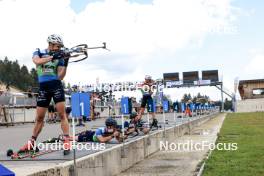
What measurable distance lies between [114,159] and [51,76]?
243 centimetres

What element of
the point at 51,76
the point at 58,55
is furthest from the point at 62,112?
the point at 58,55

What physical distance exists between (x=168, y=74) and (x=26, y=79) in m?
39.2

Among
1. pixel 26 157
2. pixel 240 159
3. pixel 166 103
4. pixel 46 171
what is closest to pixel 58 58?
pixel 26 157

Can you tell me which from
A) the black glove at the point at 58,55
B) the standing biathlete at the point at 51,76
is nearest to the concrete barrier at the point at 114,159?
the standing biathlete at the point at 51,76

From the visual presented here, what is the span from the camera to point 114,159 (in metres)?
10.2

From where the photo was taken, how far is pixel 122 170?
10.9 m

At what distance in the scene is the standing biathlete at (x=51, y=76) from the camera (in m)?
8.42

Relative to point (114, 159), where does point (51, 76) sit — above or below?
above

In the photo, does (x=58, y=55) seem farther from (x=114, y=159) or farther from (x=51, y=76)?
(x=114, y=159)

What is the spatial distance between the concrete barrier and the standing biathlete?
1.88 ft

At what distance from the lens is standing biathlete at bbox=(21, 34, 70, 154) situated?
842 centimetres

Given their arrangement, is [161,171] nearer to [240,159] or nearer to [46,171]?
[240,159]

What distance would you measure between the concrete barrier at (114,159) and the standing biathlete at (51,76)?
0.57 m

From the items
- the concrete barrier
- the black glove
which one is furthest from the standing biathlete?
the concrete barrier
